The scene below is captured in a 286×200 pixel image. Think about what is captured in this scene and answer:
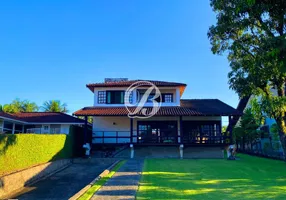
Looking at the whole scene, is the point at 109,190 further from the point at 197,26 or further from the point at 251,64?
the point at 197,26

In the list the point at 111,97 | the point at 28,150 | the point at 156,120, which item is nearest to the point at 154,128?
the point at 156,120

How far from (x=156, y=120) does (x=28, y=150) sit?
12.1 m

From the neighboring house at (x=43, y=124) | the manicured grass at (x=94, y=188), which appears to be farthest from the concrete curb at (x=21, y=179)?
the neighboring house at (x=43, y=124)

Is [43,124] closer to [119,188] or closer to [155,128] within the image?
[155,128]

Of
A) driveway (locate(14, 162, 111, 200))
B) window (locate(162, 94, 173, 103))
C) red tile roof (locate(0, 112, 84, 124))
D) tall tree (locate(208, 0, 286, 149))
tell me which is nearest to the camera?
driveway (locate(14, 162, 111, 200))

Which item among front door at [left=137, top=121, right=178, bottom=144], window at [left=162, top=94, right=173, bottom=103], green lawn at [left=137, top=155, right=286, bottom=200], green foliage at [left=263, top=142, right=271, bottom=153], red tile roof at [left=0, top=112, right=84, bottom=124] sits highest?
window at [left=162, top=94, right=173, bottom=103]

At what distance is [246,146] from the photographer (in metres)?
27.9

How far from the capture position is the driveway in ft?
31.9

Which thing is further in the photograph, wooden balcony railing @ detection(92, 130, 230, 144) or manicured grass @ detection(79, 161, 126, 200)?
wooden balcony railing @ detection(92, 130, 230, 144)

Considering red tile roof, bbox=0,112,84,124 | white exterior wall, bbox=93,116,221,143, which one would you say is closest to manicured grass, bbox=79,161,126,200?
white exterior wall, bbox=93,116,221,143

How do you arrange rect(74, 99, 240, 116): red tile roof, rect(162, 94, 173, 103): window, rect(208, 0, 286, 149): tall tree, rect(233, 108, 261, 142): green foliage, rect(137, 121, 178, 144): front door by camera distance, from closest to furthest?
1. rect(208, 0, 286, 149): tall tree
2. rect(74, 99, 240, 116): red tile roof
3. rect(137, 121, 178, 144): front door
4. rect(162, 94, 173, 103): window
5. rect(233, 108, 261, 142): green foliage

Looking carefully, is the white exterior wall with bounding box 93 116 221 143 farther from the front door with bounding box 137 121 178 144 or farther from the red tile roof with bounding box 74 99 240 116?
the red tile roof with bounding box 74 99 240 116

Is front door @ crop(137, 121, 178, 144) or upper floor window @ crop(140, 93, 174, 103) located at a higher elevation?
upper floor window @ crop(140, 93, 174, 103)

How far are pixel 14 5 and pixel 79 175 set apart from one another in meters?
10.6
